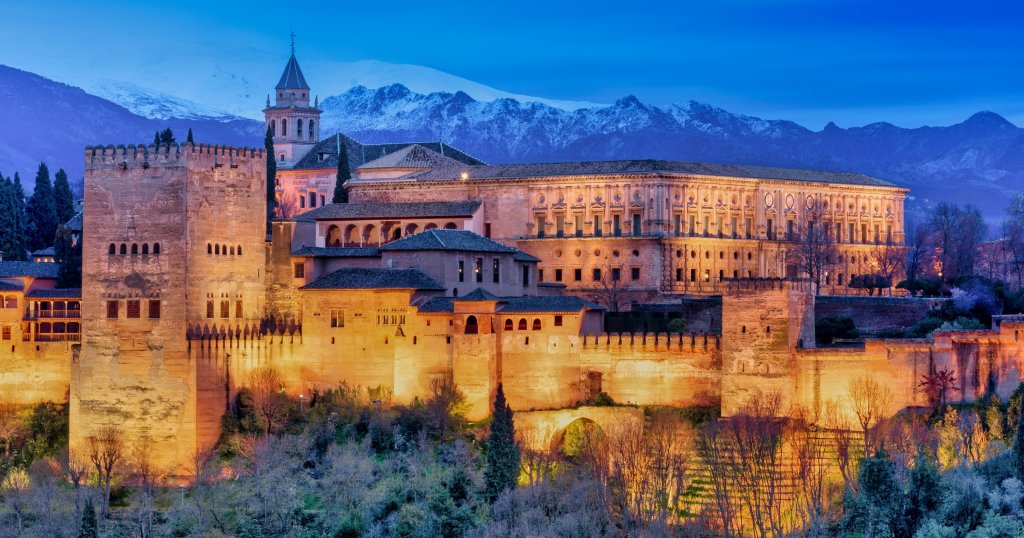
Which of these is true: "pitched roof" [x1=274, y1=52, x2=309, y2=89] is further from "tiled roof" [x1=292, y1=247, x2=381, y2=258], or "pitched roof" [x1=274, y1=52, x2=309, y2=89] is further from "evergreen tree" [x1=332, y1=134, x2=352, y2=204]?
"tiled roof" [x1=292, y1=247, x2=381, y2=258]

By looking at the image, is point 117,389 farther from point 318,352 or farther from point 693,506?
point 693,506

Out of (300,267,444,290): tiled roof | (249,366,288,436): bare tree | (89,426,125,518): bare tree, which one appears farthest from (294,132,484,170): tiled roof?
(89,426,125,518): bare tree

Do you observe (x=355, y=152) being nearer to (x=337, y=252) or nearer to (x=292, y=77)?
(x=292, y=77)

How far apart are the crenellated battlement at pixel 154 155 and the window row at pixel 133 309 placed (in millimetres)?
4255

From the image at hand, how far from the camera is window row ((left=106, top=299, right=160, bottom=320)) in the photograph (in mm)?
52844

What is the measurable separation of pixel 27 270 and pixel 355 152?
27.5 metres

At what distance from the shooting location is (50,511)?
49.1 metres

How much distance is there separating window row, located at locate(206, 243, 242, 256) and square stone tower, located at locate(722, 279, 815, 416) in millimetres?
15786

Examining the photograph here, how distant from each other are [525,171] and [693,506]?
32.6 m

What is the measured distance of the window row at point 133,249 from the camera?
52906mm

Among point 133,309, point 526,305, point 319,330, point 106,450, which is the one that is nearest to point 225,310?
point 133,309

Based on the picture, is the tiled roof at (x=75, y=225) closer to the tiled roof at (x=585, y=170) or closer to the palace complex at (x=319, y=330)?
the palace complex at (x=319, y=330)

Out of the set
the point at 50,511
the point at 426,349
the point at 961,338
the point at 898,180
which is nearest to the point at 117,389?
the point at 50,511

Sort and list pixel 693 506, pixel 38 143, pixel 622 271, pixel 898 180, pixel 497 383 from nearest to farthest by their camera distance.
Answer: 1. pixel 693 506
2. pixel 497 383
3. pixel 622 271
4. pixel 38 143
5. pixel 898 180
